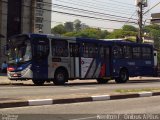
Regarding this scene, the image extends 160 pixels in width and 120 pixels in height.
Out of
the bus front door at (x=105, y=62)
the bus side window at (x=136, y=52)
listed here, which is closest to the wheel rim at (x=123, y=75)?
the bus side window at (x=136, y=52)

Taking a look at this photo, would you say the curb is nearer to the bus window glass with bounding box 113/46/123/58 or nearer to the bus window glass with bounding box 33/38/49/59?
the bus window glass with bounding box 33/38/49/59

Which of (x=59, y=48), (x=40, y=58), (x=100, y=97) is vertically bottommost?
(x=100, y=97)

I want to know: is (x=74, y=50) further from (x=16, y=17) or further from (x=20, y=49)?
(x=16, y=17)

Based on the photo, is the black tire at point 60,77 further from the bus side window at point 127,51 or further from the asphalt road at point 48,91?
the bus side window at point 127,51

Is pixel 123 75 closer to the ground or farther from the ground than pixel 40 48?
closer to the ground

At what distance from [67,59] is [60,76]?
1.19 meters

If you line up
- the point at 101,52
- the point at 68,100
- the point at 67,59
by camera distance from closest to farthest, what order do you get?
the point at 68,100
the point at 67,59
the point at 101,52

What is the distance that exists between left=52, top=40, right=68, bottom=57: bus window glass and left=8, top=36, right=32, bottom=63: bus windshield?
5.59ft

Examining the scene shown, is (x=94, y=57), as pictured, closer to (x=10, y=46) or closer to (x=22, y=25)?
(x=10, y=46)

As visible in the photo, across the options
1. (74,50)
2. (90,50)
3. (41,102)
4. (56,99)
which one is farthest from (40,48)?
(41,102)

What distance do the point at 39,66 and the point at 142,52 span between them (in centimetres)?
1166

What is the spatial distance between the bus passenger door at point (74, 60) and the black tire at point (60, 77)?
61 centimetres

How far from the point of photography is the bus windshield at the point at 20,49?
1070 inches

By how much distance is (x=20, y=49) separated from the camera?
90.4 ft
